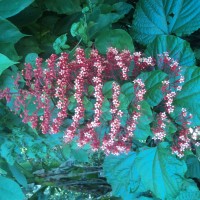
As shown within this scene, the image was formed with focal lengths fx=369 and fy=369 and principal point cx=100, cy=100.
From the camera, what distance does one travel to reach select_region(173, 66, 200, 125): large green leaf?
41.5 inches

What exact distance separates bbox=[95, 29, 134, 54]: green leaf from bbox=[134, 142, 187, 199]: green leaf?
1.15ft

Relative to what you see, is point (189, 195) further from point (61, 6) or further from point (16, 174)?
point (61, 6)

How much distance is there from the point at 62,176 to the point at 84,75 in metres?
1.08

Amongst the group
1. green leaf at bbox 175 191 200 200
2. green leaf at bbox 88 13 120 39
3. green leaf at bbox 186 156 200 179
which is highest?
green leaf at bbox 88 13 120 39

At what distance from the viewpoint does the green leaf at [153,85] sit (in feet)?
3.19

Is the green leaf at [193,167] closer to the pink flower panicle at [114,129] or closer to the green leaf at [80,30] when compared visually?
the pink flower panicle at [114,129]

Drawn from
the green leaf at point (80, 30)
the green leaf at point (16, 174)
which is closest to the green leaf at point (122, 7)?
the green leaf at point (80, 30)

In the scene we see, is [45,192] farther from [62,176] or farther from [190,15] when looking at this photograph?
[190,15]

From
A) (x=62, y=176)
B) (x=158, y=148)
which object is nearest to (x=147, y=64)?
(x=158, y=148)

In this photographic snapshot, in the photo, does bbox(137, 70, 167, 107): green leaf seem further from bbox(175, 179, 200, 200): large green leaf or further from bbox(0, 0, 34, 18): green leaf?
bbox(175, 179, 200, 200): large green leaf

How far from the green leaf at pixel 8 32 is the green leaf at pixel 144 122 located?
0.38 metres

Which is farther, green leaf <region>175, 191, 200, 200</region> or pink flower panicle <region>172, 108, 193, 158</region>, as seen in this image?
green leaf <region>175, 191, 200, 200</region>

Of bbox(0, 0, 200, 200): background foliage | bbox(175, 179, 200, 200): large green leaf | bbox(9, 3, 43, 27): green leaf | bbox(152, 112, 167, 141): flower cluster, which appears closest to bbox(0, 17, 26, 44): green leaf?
bbox(0, 0, 200, 200): background foliage

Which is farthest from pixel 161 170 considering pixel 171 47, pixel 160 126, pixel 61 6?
pixel 61 6
